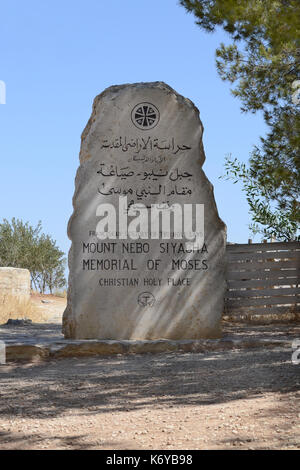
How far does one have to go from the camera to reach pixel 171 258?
27.1 ft

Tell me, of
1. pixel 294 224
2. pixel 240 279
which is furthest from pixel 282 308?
pixel 294 224

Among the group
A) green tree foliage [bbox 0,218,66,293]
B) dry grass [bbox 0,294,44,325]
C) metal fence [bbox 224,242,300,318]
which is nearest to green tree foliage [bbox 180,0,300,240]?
metal fence [bbox 224,242,300,318]

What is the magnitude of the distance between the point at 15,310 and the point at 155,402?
10.9 metres

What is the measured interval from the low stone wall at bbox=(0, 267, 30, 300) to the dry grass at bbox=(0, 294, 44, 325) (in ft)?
3.14

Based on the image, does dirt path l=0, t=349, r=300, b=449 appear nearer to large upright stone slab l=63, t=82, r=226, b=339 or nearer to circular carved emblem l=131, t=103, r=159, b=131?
large upright stone slab l=63, t=82, r=226, b=339

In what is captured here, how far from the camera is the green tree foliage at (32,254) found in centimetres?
2701

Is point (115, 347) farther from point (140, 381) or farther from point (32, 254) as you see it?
point (32, 254)

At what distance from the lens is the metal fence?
11852 millimetres

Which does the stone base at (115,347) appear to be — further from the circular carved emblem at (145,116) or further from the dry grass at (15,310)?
the dry grass at (15,310)

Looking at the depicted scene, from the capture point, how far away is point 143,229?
8234 millimetres

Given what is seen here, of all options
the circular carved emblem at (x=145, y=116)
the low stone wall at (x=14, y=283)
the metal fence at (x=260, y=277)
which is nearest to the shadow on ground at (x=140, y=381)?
the circular carved emblem at (x=145, y=116)

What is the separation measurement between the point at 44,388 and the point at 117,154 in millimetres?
3833

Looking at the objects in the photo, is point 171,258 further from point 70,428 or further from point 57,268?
point 57,268

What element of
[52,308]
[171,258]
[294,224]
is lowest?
[52,308]
